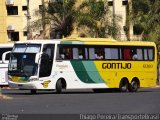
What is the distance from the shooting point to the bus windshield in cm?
3406

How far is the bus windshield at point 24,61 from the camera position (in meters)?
34.1

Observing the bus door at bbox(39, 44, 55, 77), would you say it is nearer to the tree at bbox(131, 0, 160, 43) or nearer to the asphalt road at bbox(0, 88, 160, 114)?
the asphalt road at bbox(0, 88, 160, 114)

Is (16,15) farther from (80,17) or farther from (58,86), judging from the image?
(58,86)

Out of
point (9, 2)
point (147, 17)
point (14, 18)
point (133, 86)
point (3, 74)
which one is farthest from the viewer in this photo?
point (14, 18)

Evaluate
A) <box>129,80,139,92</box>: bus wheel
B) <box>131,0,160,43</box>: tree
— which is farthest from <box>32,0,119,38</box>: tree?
<box>129,80,139,92</box>: bus wheel

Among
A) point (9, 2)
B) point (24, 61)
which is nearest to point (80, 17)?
point (9, 2)

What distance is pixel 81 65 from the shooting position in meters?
35.9

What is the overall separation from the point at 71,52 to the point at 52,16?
1976 cm

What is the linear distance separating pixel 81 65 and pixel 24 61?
3.37 meters

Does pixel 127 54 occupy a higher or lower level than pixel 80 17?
lower

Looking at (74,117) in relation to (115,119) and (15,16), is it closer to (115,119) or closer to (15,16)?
(115,119)

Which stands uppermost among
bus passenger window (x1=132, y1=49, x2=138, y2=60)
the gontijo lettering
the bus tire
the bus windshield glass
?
the bus windshield glass

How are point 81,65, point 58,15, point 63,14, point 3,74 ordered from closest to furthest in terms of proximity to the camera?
point 81,65
point 3,74
point 63,14
point 58,15

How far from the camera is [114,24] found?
181 ft
